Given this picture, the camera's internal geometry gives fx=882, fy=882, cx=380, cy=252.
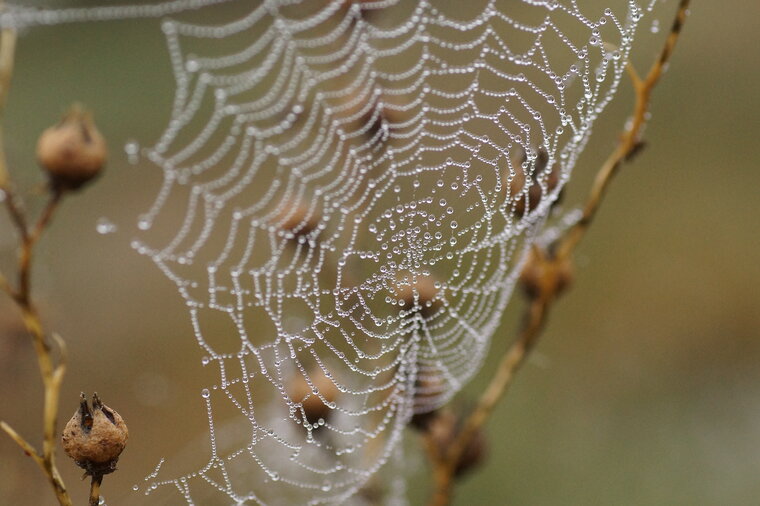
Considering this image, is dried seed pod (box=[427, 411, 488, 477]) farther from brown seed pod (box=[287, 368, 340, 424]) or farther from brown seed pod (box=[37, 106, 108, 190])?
brown seed pod (box=[37, 106, 108, 190])

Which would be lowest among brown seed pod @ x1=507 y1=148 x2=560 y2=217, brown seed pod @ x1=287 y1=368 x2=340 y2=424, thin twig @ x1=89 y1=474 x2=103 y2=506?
brown seed pod @ x1=287 y1=368 x2=340 y2=424

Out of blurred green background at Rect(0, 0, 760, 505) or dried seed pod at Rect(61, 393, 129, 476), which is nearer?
dried seed pod at Rect(61, 393, 129, 476)

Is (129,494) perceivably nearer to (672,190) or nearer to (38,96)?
(672,190)

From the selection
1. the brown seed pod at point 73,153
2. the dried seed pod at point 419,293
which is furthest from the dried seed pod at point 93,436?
the dried seed pod at point 419,293

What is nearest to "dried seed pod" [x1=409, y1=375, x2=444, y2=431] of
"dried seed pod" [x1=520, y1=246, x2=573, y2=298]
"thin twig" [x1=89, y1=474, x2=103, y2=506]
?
"dried seed pod" [x1=520, y1=246, x2=573, y2=298]

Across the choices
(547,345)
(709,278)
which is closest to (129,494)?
(547,345)

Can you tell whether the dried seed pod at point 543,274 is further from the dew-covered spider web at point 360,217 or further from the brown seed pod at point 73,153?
the brown seed pod at point 73,153

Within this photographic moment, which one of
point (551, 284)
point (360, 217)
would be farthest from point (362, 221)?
point (551, 284)
